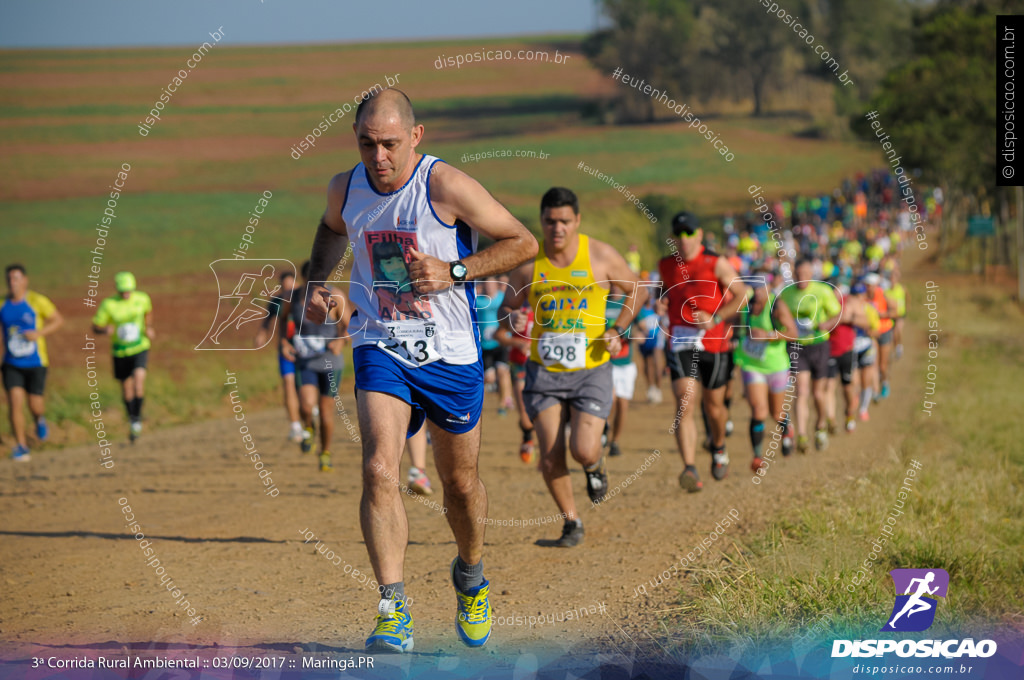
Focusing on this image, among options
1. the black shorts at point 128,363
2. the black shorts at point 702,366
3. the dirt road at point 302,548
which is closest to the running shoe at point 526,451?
the dirt road at point 302,548

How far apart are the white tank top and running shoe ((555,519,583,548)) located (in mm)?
2820

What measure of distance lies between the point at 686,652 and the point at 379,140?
8.79 ft

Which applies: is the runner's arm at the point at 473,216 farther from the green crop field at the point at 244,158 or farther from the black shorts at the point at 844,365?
the green crop field at the point at 244,158

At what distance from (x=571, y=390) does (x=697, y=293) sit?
6.63 feet

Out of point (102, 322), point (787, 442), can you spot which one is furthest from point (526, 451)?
point (102, 322)

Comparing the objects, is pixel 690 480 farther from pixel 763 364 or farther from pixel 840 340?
pixel 840 340

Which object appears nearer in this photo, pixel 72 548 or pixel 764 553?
pixel 764 553

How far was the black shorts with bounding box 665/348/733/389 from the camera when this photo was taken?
8.38m

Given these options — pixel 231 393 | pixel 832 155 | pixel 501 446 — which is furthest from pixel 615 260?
pixel 832 155

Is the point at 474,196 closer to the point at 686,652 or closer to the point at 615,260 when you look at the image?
the point at 686,652

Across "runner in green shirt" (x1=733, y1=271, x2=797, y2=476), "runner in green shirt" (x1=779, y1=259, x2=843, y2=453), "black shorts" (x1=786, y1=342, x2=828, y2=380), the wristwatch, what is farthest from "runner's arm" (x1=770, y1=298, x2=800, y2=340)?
the wristwatch

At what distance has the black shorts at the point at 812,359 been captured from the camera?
11156 millimetres

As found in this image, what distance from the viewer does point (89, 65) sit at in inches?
1898

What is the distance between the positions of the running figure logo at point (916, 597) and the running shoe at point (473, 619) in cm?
198
